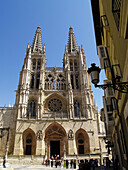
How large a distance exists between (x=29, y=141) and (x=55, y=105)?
741 cm

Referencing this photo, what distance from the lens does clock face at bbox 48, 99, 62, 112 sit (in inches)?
1006

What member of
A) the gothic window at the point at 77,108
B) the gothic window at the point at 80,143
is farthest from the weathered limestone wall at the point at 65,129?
the gothic window at the point at 77,108

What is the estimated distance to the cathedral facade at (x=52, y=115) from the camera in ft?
70.3

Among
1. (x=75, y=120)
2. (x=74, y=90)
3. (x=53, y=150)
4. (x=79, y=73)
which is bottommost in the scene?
(x=53, y=150)

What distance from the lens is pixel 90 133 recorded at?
22.4m

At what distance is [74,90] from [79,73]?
4.24 meters

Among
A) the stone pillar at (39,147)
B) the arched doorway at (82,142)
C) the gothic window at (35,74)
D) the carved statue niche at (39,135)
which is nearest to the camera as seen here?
the stone pillar at (39,147)

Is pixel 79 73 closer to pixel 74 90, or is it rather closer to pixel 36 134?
pixel 74 90

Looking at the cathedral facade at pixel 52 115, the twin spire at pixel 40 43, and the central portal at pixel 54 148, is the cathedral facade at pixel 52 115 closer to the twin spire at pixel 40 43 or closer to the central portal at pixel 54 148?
the central portal at pixel 54 148

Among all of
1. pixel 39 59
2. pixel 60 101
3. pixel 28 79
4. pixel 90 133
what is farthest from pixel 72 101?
pixel 39 59

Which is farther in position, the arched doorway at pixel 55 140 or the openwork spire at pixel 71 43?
the openwork spire at pixel 71 43

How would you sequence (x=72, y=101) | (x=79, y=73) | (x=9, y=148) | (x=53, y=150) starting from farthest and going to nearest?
(x=79, y=73)
(x=72, y=101)
(x=53, y=150)
(x=9, y=148)

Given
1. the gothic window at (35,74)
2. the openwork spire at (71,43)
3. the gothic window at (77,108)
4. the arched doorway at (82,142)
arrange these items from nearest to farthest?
the arched doorway at (82,142) < the gothic window at (77,108) < the gothic window at (35,74) < the openwork spire at (71,43)

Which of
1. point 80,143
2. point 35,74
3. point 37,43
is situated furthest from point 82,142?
point 37,43
